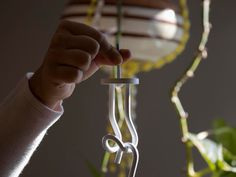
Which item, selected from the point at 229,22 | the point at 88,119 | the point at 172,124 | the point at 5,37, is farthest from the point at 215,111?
the point at 5,37

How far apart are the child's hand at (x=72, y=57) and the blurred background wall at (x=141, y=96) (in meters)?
1.08

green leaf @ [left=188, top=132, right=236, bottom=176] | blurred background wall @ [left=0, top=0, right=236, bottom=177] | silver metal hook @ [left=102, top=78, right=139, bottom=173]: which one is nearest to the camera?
silver metal hook @ [left=102, top=78, right=139, bottom=173]

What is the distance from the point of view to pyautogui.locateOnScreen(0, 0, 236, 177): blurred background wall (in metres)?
1.61

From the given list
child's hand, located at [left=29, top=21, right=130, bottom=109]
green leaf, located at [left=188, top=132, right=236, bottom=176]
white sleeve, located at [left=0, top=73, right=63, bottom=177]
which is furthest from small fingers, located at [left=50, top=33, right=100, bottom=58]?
green leaf, located at [left=188, top=132, right=236, bottom=176]

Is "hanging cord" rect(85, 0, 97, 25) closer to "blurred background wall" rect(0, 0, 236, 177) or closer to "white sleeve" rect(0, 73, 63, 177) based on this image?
"white sleeve" rect(0, 73, 63, 177)

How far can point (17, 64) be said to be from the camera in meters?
1.73

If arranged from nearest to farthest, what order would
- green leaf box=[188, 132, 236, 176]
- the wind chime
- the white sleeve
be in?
the white sleeve
green leaf box=[188, 132, 236, 176]
the wind chime

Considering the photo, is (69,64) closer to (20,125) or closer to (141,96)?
(20,125)

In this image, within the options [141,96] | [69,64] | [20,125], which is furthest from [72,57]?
[141,96]

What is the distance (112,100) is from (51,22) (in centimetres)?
128

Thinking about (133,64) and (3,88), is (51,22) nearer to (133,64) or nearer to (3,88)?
(3,88)

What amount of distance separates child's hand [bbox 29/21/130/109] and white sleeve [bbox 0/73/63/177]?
0.04 metres

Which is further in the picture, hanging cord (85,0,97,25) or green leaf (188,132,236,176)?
hanging cord (85,0,97,25)

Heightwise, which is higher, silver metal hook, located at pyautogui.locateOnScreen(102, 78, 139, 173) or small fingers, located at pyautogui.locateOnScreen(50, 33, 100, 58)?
small fingers, located at pyautogui.locateOnScreen(50, 33, 100, 58)
